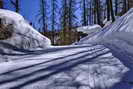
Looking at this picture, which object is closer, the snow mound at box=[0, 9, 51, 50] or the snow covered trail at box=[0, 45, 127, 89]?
the snow covered trail at box=[0, 45, 127, 89]

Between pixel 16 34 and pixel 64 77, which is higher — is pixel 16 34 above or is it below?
above

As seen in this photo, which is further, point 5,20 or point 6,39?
point 5,20

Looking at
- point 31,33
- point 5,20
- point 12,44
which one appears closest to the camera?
point 12,44

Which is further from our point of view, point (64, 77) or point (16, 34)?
point (16, 34)

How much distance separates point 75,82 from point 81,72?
36 centimetres

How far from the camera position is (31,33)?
4.61 meters

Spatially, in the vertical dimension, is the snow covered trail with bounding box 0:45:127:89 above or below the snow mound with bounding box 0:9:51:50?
below

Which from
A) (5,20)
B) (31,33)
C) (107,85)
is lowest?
(107,85)

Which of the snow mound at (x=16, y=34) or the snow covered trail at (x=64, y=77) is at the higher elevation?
the snow mound at (x=16, y=34)

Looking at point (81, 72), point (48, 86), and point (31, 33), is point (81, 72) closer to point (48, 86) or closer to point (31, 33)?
point (48, 86)

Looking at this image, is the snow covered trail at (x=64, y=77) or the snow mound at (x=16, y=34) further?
the snow mound at (x=16, y=34)

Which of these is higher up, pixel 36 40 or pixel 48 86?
pixel 36 40

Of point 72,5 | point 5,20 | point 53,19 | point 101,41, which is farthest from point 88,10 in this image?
point 5,20

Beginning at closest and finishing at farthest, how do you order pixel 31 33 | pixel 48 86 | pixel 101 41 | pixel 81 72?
pixel 48 86, pixel 81 72, pixel 31 33, pixel 101 41
